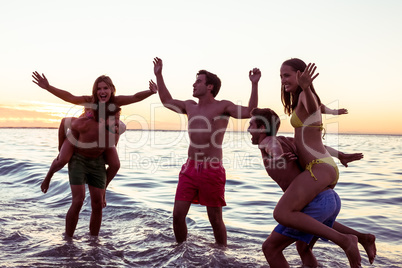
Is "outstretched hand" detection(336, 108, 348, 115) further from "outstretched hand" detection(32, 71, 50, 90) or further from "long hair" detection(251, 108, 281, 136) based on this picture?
"outstretched hand" detection(32, 71, 50, 90)

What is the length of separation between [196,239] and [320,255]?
6.37 ft

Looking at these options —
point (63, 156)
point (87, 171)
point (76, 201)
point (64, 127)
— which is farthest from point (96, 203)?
point (64, 127)

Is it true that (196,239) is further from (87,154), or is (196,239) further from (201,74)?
(201,74)

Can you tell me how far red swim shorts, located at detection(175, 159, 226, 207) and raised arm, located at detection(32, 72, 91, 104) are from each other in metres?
1.84

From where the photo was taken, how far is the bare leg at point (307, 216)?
3730 millimetres

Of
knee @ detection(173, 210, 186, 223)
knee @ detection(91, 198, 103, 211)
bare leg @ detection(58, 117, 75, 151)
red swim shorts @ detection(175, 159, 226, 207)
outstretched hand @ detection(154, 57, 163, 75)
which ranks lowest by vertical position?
knee @ detection(173, 210, 186, 223)

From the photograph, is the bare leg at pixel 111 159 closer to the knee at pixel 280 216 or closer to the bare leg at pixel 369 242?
Answer: the knee at pixel 280 216

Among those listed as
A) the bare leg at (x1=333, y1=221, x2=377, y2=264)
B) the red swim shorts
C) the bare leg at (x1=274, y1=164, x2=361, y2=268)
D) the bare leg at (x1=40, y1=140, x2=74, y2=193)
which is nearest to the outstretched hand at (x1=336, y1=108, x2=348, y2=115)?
the bare leg at (x1=274, y1=164, x2=361, y2=268)

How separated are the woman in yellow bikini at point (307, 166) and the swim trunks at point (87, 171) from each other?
3.05 m

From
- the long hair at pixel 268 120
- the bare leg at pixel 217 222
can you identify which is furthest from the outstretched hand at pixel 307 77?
the bare leg at pixel 217 222

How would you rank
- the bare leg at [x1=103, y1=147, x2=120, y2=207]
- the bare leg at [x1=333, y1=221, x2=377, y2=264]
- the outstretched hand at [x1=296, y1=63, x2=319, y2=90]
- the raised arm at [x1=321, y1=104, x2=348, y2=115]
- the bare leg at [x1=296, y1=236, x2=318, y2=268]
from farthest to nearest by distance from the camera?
1. the bare leg at [x1=103, y1=147, x2=120, y2=207]
2. the bare leg at [x1=296, y1=236, x2=318, y2=268]
3. the raised arm at [x1=321, y1=104, x2=348, y2=115]
4. the bare leg at [x1=333, y1=221, x2=377, y2=264]
5. the outstretched hand at [x1=296, y1=63, x2=319, y2=90]

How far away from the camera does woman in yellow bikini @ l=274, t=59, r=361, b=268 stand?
12.2 ft

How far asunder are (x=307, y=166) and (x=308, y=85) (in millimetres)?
827

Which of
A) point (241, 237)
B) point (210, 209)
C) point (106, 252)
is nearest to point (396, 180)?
point (241, 237)
